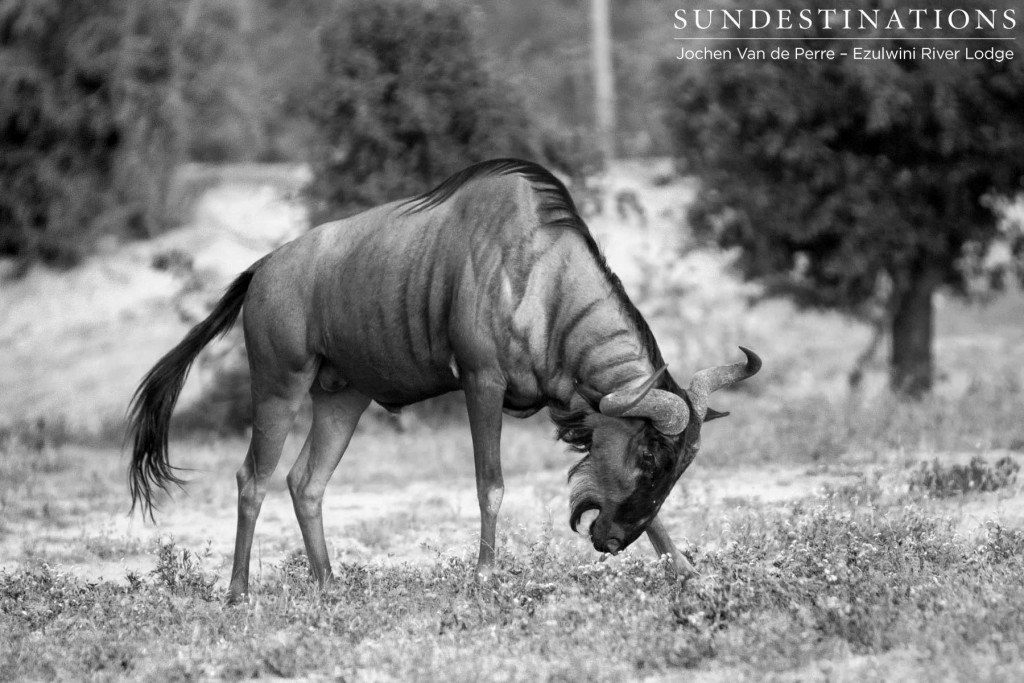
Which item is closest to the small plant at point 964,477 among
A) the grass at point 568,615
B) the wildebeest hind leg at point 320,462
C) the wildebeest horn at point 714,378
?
the grass at point 568,615

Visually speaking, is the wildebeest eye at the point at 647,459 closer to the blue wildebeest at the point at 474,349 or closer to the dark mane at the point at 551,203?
the blue wildebeest at the point at 474,349

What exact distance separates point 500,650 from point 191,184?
1523cm

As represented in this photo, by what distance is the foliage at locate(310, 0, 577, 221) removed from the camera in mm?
11523

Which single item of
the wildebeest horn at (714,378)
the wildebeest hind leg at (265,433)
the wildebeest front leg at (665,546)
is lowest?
the wildebeest front leg at (665,546)

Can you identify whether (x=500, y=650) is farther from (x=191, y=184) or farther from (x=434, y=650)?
(x=191, y=184)

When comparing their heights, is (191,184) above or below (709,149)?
below

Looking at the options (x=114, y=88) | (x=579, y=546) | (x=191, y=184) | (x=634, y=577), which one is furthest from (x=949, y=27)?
(x=191, y=184)

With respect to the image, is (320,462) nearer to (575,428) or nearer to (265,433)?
(265,433)

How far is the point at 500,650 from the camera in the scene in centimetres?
459

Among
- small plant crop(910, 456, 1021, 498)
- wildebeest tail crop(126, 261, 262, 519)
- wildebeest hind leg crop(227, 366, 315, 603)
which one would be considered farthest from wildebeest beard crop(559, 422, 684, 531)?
small plant crop(910, 456, 1021, 498)

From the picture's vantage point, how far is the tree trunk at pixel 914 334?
12219 mm

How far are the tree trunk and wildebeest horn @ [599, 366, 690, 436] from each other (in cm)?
761

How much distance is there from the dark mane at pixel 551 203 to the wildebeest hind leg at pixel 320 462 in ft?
3.42

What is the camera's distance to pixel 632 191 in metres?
13.1
